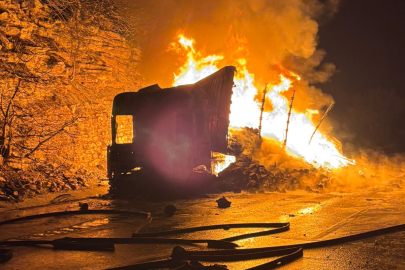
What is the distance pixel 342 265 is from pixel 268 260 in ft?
3.19

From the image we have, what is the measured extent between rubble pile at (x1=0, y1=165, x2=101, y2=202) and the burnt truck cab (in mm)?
1222

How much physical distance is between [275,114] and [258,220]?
21.3m

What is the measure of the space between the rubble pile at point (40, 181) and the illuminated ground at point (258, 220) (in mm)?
1210

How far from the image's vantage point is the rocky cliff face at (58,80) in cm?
1217

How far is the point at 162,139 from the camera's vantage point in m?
12.9

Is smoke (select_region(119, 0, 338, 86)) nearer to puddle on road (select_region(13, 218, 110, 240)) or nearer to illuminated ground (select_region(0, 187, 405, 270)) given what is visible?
illuminated ground (select_region(0, 187, 405, 270))

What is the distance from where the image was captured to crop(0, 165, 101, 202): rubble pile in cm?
1105

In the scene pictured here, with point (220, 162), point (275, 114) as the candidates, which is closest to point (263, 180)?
point (220, 162)

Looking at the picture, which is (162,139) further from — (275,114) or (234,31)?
(275,114)

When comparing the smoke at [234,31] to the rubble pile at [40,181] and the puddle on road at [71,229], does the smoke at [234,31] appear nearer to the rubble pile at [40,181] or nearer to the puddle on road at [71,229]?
the rubble pile at [40,181]

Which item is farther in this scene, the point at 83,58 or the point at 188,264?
the point at 83,58

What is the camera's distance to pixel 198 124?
1366 centimetres

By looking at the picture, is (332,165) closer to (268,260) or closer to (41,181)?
(41,181)

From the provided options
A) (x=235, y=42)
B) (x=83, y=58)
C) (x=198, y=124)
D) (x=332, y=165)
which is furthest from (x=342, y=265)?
(x=235, y=42)
